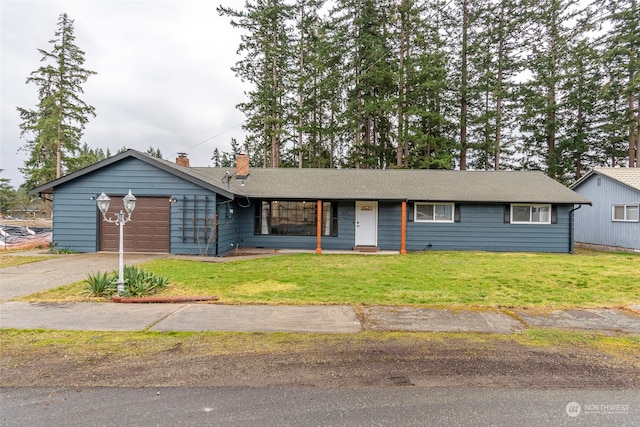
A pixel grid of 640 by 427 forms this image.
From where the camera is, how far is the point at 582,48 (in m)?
20.8

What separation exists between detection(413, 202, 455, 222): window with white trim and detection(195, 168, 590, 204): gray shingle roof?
45 cm

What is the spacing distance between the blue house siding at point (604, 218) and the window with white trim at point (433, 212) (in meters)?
7.50

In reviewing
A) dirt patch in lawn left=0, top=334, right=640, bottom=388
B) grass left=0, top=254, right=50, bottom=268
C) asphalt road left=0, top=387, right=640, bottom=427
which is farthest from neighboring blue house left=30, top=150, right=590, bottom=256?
asphalt road left=0, top=387, right=640, bottom=427

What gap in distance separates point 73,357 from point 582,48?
95.6 ft

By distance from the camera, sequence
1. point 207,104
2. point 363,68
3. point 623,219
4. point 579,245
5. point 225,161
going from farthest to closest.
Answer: point 225,161
point 207,104
point 363,68
point 579,245
point 623,219

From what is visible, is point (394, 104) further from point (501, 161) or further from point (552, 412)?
point (552, 412)

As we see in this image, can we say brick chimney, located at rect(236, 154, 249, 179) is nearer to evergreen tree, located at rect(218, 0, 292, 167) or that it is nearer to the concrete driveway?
the concrete driveway

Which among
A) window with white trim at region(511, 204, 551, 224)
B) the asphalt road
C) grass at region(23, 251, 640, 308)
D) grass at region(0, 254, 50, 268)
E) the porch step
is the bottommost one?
the asphalt road

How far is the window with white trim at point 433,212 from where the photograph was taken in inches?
506

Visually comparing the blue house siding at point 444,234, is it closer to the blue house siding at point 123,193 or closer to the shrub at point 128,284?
the blue house siding at point 123,193

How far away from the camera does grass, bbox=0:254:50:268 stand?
27.9 feet

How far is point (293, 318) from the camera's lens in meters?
4.52

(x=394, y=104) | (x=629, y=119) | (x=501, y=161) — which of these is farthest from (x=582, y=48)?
(x=394, y=104)

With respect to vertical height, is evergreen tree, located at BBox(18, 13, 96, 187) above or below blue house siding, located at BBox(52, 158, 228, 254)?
above
